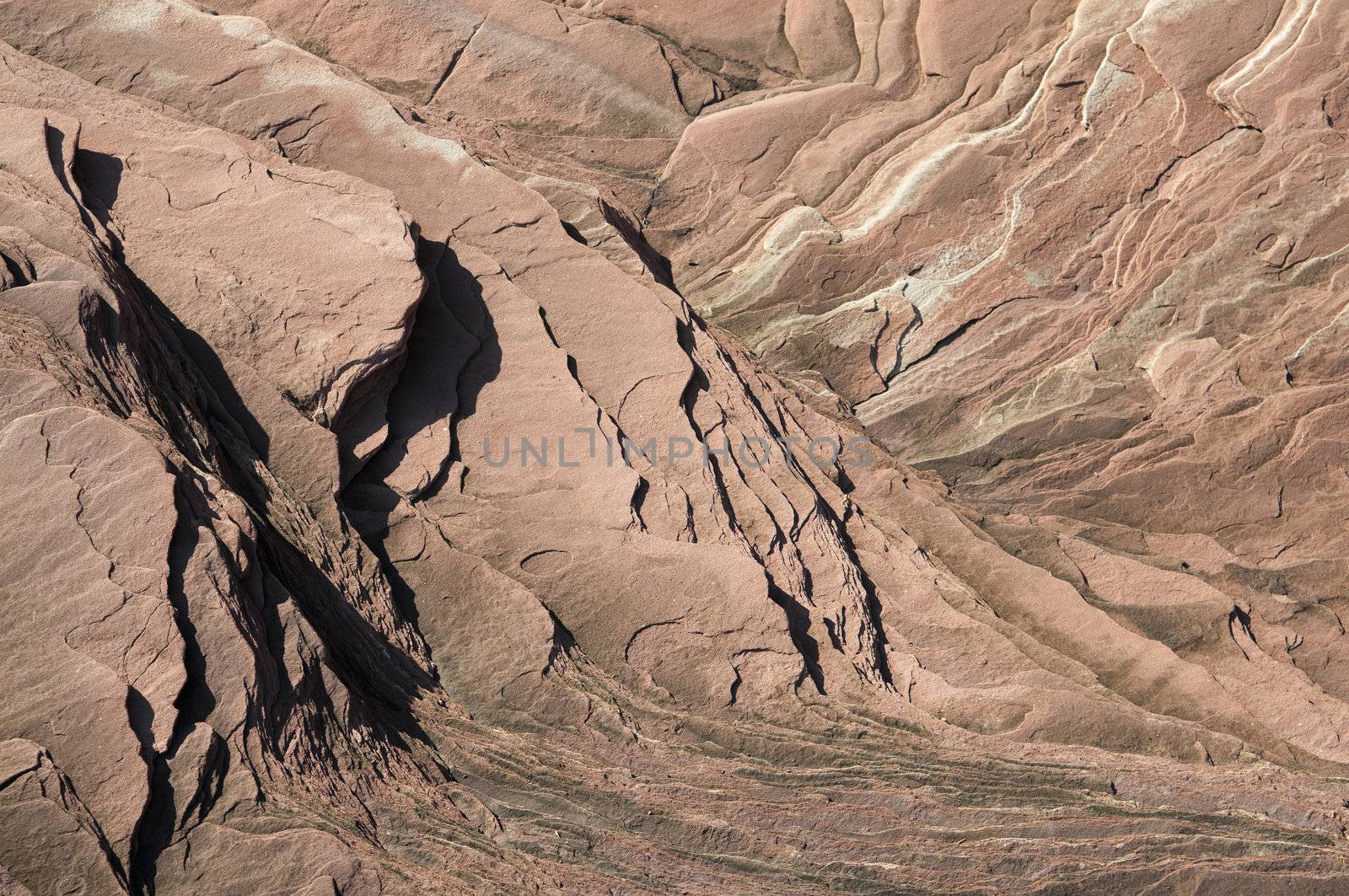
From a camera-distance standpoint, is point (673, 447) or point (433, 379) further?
point (673, 447)

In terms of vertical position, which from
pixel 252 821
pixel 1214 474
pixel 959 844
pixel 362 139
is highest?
pixel 362 139

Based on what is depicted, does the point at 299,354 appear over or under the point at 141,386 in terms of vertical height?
under

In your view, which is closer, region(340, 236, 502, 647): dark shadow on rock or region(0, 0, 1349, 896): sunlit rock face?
region(0, 0, 1349, 896): sunlit rock face

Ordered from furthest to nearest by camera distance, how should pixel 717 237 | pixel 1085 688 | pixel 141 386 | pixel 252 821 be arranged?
1. pixel 717 237
2. pixel 1085 688
3. pixel 141 386
4. pixel 252 821

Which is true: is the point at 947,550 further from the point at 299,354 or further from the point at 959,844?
the point at 299,354

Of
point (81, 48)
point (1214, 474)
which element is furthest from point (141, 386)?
point (1214, 474)

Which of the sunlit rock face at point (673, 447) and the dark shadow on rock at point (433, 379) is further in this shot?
the dark shadow on rock at point (433, 379)

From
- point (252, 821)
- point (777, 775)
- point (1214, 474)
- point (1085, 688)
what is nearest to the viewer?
point (252, 821)

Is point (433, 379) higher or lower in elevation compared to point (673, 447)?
higher
